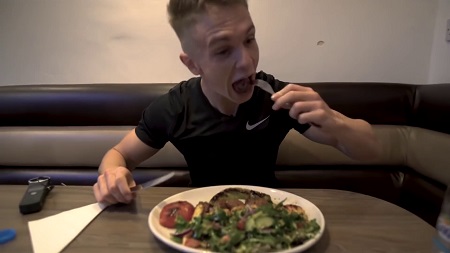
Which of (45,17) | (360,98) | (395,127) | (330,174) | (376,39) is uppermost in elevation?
(45,17)

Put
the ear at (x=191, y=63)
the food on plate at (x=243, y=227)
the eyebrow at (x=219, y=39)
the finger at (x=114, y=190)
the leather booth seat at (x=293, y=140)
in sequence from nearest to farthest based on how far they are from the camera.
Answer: the food on plate at (x=243, y=227) < the finger at (x=114, y=190) < the eyebrow at (x=219, y=39) < the ear at (x=191, y=63) < the leather booth seat at (x=293, y=140)

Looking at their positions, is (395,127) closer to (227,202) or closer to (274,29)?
(274,29)

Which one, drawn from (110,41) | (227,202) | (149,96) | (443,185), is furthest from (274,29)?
(227,202)

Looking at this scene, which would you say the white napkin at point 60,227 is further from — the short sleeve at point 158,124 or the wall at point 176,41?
the wall at point 176,41

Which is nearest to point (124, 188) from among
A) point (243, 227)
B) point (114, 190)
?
point (114, 190)

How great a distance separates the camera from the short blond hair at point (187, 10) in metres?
0.93

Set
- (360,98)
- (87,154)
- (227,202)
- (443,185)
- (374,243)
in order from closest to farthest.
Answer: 1. (374,243)
2. (227,202)
3. (443,185)
4. (360,98)
5. (87,154)

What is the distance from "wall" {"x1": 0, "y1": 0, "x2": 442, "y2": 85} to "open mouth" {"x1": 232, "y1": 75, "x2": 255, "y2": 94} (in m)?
0.77

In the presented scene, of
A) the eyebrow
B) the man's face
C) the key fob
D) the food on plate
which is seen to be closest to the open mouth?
the man's face

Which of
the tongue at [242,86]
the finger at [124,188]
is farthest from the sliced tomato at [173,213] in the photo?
the tongue at [242,86]

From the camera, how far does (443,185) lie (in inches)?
50.8

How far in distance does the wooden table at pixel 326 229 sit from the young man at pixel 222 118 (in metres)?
0.15

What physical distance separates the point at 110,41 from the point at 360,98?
48.6 inches

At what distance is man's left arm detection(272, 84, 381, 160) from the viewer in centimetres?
78
